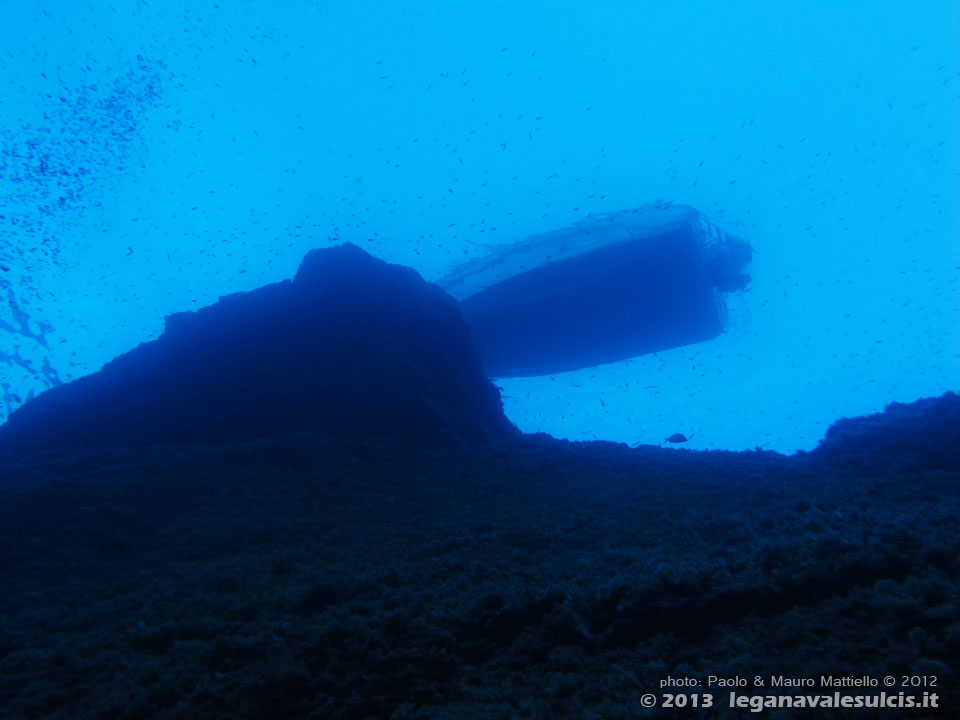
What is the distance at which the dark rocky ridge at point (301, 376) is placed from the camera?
14.4m

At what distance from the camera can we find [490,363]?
23172mm

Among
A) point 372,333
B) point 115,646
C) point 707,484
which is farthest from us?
point 372,333

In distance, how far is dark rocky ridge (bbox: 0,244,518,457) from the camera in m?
14.4

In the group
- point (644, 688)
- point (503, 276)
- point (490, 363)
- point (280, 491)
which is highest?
point (503, 276)

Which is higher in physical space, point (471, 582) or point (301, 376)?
point (301, 376)

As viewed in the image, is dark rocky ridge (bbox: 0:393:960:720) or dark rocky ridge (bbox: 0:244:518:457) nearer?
dark rocky ridge (bbox: 0:393:960:720)

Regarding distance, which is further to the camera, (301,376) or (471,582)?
(301,376)

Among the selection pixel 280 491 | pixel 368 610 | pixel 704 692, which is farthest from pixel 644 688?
pixel 280 491

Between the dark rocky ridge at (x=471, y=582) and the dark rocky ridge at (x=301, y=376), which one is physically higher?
the dark rocky ridge at (x=301, y=376)

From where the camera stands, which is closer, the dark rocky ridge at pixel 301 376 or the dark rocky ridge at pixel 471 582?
the dark rocky ridge at pixel 471 582

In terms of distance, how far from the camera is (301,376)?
1543 centimetres

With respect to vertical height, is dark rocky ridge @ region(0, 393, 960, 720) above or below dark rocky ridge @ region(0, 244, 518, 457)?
below

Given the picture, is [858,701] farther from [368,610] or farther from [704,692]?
[368,610]

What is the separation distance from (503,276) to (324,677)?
745 inches
